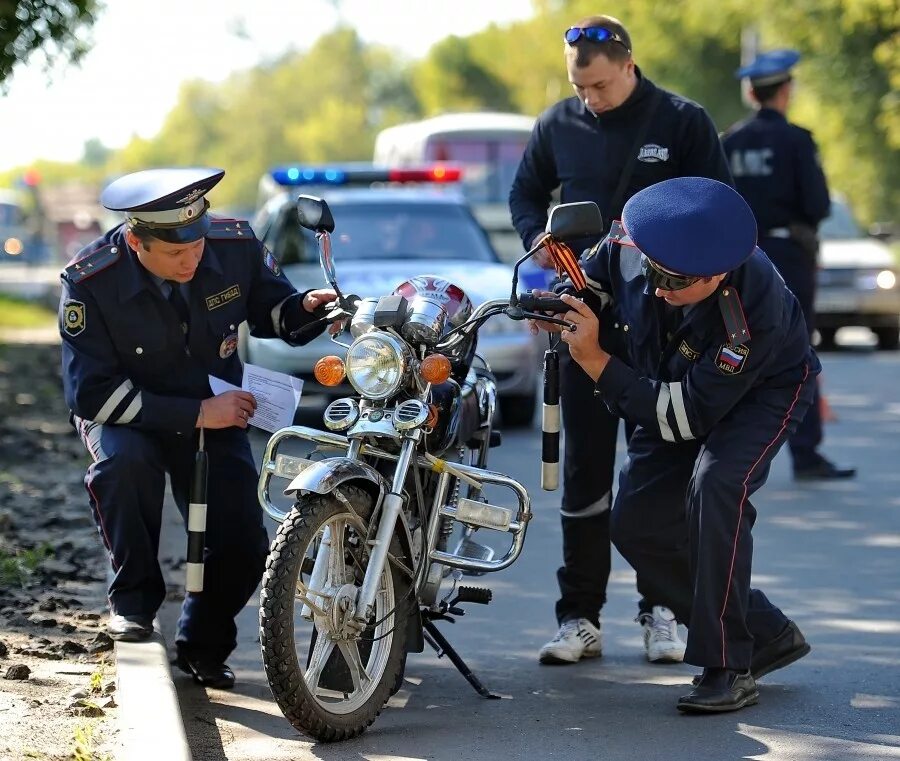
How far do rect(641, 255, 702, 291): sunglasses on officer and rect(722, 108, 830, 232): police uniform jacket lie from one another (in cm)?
485

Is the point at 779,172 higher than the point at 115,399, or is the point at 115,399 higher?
the point at 779,172

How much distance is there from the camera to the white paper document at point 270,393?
18.9 ft

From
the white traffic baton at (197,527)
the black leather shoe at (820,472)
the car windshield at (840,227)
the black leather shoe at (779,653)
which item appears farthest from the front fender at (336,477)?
the car windshield at (840,227)

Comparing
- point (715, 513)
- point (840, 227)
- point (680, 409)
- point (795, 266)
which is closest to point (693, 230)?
point (680, 409)

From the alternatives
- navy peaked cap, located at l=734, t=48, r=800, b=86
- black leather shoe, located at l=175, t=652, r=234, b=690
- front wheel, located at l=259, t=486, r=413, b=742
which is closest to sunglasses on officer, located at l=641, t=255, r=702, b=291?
front wheel, located at l=259, t=486, r=413, b=742

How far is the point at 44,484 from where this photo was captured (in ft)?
32.8

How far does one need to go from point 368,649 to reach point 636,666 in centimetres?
119

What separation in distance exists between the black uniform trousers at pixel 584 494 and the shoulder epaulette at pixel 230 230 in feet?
3.73

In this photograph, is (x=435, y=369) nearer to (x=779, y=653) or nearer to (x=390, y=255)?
(x=779, y=653)

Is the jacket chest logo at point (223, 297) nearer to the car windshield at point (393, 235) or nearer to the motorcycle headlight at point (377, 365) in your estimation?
the motorcycle headlight at point (377, 365)

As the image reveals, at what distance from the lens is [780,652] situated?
5637mm

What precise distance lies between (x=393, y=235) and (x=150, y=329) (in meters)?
7.48

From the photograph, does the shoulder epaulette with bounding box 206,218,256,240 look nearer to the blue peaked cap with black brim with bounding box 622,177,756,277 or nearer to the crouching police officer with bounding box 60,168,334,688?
the crouching police officer with bounding box 60,168,334,688

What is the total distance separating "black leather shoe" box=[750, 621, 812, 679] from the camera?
5.62 meters
